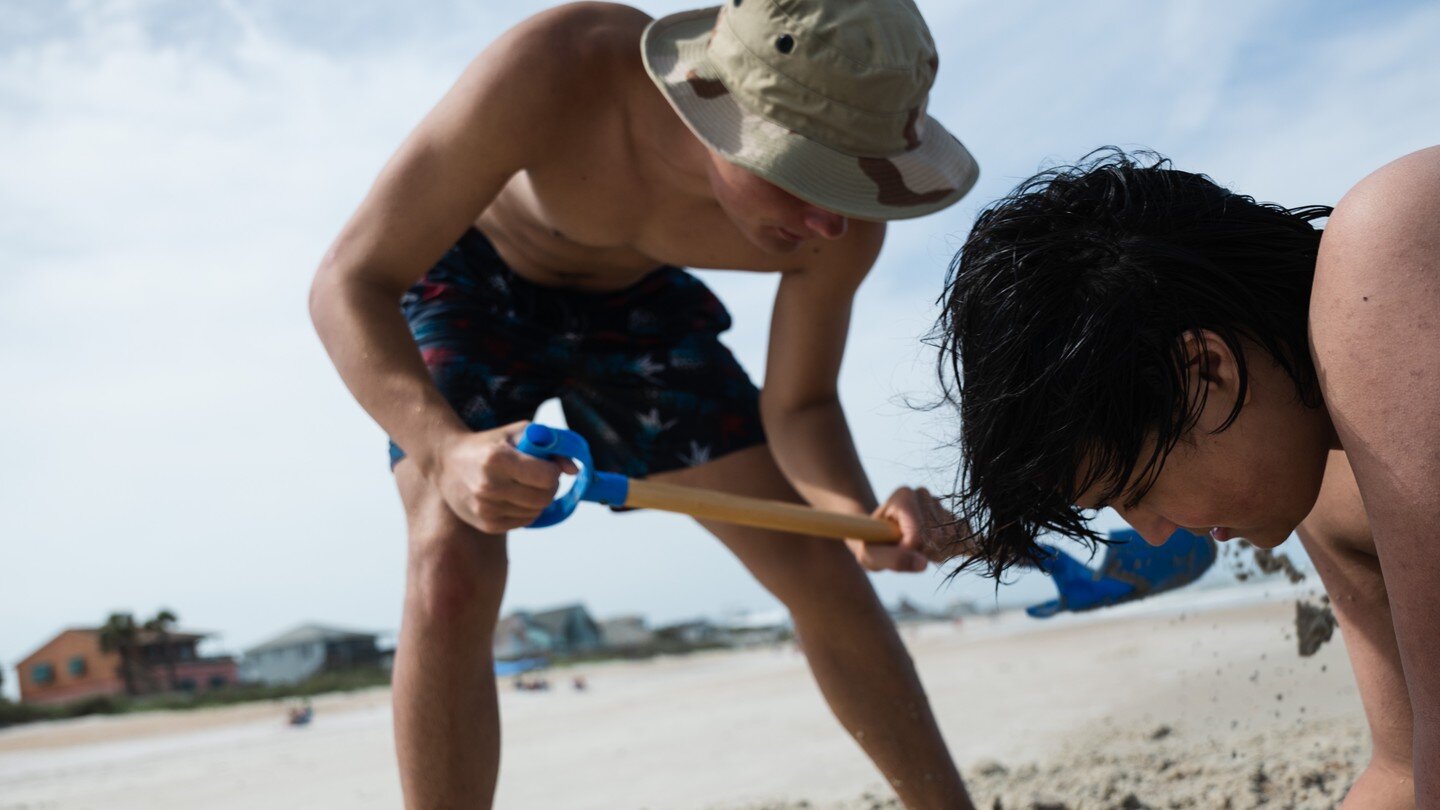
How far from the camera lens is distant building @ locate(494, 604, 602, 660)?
29453mm

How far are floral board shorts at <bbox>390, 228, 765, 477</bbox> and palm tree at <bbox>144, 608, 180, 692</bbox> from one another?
29.3 meters

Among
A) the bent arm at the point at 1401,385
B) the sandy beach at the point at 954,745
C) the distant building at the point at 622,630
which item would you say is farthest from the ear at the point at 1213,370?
the distant building at the point at 622,630

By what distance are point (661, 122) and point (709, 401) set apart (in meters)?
0.60

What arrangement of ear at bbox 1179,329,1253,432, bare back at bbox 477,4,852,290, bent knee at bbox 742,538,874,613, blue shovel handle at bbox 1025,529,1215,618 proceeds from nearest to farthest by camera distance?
ear at bbox 1179,329,1253,432, bare back at bbox 477,4,852,290, bent knee at bbox 742,538,874,613, blue shovel handle at bbox 1025,529,1215,618

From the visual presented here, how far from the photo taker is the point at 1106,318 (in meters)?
1.12

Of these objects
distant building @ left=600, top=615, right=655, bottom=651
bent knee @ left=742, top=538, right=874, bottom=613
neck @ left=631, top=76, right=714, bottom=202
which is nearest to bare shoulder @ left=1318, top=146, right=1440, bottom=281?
neck @ left=631, top=76, right=714, bottom=202

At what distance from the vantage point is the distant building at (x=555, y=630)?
29.5 metres

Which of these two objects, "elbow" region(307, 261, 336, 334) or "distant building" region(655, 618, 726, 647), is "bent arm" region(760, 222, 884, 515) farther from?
"distant building" region(655, 618, 726, 647)

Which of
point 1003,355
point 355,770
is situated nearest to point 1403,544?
point 1003,355

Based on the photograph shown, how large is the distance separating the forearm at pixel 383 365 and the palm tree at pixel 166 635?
1166 inches

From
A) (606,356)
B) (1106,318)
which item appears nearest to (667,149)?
→ (606,356)

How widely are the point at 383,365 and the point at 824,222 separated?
2.53 ft

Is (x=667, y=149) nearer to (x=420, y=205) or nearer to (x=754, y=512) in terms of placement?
(x=420, y=205)

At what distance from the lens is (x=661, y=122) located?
2109 mm
